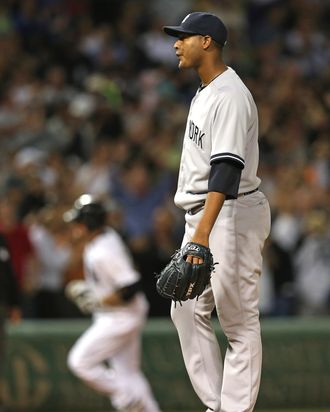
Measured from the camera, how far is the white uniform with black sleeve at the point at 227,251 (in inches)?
214

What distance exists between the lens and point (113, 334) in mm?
9523

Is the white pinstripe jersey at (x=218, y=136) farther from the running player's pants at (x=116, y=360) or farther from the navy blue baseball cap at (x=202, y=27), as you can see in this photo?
the running player's pants at (x=116, y=360)

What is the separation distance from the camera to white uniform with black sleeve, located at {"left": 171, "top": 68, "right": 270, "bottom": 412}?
543 centimetres

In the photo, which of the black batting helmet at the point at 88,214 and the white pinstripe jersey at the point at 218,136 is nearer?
the white pinstripe jersey at the point at 218,136

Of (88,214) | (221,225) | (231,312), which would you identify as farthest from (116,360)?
(221,225)

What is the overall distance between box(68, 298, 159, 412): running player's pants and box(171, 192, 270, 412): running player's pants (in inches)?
150

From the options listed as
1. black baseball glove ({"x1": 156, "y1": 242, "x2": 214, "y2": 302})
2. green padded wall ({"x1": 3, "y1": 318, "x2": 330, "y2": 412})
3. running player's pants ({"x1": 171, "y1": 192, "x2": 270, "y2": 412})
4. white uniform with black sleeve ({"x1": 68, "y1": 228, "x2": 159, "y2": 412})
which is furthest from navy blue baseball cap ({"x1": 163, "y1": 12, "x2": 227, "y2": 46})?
green padded wall ({"x1": 3, "y1": 318, "x2": 330, "y2": 412})

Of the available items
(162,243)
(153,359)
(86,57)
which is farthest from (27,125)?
(153,359)

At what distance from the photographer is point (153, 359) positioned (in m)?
10.8

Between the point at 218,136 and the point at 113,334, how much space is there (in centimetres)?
450

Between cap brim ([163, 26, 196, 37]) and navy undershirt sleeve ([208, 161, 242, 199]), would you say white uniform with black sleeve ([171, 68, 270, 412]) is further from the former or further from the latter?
cap brim ([163, 26, 196, 37])

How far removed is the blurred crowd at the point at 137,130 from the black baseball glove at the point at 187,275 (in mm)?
5120

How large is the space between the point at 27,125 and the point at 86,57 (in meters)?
1.56

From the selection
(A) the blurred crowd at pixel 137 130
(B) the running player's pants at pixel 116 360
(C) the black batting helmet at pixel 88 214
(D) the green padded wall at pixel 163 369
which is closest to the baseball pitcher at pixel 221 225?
(C) the black batting helmet at pixel 88 214
